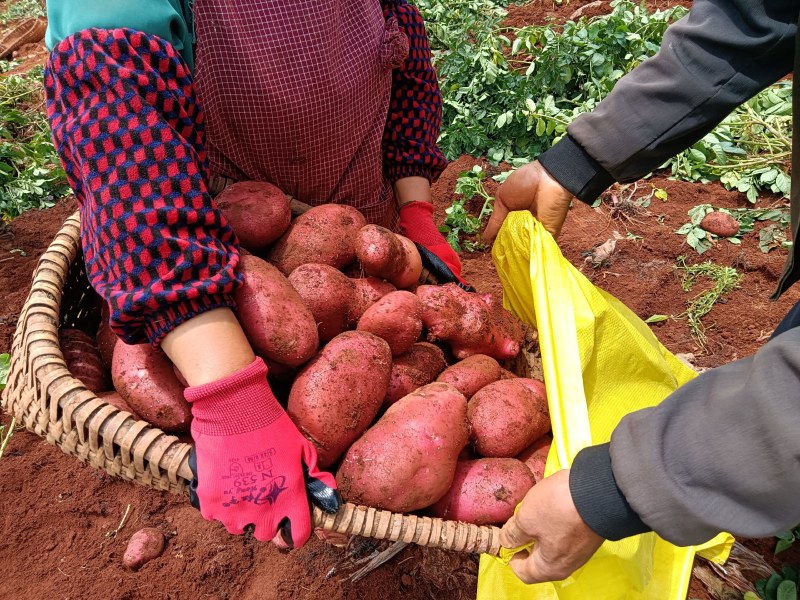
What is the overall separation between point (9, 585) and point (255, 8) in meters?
1.86

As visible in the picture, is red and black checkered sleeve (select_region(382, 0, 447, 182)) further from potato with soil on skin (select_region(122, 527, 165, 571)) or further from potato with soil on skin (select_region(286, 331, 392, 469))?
potato with soil on skin (select_region(122, 527, 165, 571))

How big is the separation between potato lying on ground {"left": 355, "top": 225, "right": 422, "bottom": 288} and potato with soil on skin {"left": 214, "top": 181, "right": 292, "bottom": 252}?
0.25m

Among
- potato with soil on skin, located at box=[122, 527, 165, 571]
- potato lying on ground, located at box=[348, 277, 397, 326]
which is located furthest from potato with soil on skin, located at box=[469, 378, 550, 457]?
potato with soil on skin, located at box=[122, 527, 165, 571]

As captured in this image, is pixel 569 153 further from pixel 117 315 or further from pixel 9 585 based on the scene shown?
pixel 9 585

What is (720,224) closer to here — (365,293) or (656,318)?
(656,318)

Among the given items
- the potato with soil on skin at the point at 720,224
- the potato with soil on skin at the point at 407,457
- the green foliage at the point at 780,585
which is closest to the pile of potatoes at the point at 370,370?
the potato with soil on skin at the point at 407,457

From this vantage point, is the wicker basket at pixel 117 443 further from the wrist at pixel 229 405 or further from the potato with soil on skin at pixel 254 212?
the potato with soil on skin at pixel 254 212

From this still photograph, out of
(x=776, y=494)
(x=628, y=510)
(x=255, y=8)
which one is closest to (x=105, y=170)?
(x=255, y=8)

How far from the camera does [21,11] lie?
21.6 feet

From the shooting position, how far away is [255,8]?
5.27 ft

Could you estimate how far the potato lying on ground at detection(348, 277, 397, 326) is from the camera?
169 centimetres

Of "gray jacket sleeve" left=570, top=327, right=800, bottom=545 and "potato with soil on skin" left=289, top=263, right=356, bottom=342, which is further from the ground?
"gray jacket sleeve" left=570, top=327, right=800, bottom=545

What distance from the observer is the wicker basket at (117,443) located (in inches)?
45.1

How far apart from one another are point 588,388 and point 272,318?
2.84 feet
